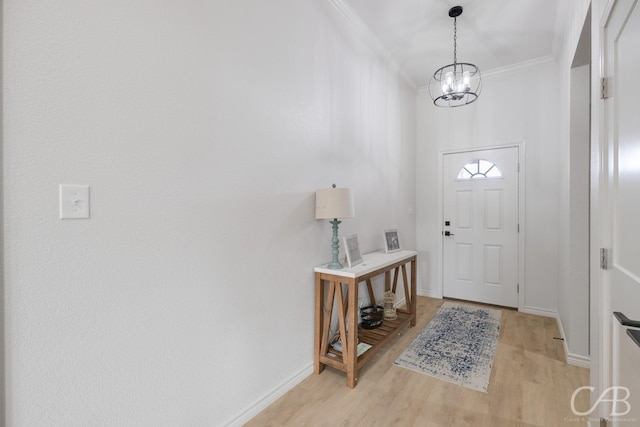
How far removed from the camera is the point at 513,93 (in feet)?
11.3

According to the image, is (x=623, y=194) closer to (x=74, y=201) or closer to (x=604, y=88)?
(x=604, y=88)

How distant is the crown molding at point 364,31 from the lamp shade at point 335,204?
157 centimetres

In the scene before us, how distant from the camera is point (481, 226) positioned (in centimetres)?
366

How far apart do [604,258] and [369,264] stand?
1383 millimetres

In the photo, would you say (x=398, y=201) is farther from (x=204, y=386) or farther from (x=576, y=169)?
(x=204, y=386)

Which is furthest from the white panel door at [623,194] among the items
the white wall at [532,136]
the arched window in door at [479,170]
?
the arched window in door at [479,170]

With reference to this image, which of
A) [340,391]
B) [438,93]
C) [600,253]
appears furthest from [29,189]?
[438,93]

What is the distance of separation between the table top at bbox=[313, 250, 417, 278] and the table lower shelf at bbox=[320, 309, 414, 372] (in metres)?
0.59

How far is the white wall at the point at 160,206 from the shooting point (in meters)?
0.96

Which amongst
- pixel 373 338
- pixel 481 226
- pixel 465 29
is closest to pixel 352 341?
pixel 373 338

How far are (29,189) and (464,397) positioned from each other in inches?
95.0

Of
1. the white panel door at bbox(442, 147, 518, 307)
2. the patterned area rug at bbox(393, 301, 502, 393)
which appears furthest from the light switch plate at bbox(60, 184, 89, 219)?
the white panel door at bbox(442, 147, 518, 307)

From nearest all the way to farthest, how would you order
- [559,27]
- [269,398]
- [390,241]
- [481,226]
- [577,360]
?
[269,398], [577,360], [559,27], [390,241], [481,226]

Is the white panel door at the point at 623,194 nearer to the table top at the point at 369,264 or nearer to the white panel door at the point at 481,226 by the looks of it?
the table top at the point at 369,264
